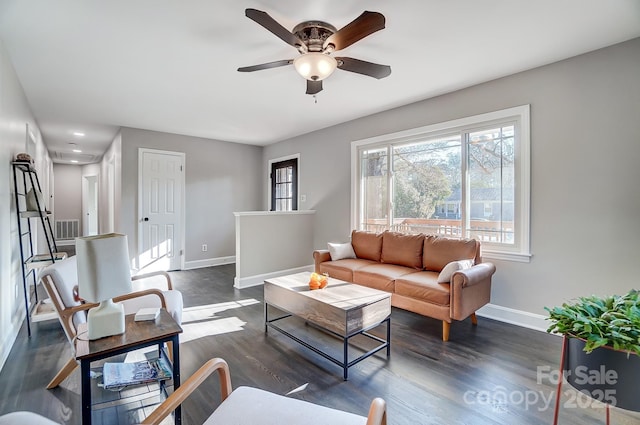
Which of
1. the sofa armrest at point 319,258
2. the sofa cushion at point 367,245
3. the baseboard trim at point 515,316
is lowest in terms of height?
the baseboard trim at point 515,316

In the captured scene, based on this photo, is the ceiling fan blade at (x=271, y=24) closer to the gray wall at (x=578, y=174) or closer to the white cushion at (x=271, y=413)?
the white cushion at (x=271, y=413)

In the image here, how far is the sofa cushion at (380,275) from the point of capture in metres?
3.13

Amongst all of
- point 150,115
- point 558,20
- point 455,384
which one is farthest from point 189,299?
point 558,20

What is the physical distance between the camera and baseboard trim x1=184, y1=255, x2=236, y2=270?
5.70m

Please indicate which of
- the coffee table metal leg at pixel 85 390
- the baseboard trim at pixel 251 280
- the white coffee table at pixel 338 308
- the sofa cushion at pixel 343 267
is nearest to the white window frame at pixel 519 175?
the sofa cushion at pixel 343 267

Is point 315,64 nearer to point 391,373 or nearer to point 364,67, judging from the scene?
point 364,67

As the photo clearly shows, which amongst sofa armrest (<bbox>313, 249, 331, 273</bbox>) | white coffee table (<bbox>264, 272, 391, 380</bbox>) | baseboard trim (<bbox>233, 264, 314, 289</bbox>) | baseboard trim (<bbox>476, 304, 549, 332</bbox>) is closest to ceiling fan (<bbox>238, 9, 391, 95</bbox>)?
white coffee table (<bbox>264, 272, 391, 380</bbox>)

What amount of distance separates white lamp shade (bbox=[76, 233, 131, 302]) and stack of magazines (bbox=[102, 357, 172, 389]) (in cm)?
46

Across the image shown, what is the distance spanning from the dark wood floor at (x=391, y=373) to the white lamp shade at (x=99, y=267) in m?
0.88

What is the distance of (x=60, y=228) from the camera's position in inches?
352

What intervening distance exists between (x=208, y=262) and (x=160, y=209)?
134cm

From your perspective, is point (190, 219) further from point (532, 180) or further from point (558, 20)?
point (558, 20)

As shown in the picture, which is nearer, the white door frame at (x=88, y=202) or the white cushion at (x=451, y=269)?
the white cushion at (x=451, y=269)

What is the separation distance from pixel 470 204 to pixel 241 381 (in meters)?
2.94
